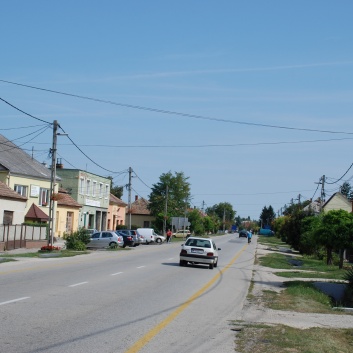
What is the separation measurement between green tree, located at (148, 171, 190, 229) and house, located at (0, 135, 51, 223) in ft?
171

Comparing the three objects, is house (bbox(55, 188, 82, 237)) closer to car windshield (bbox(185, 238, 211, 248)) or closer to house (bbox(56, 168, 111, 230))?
house (bbox(56, 168, 111, 230))

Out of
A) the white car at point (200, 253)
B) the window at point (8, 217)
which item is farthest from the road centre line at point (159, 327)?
the window at point (8, 217)

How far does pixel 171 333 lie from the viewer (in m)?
10.7

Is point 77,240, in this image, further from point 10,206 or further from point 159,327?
point 159,327

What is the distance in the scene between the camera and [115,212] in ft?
297

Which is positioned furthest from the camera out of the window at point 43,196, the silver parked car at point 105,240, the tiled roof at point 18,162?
the window at point 43,196

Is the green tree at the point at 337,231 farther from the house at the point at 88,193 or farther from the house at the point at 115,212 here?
the house at the point at 115,212

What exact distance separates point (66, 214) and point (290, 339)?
187 ft

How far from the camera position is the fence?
3978cm

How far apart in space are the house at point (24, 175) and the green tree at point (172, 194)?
171 ft

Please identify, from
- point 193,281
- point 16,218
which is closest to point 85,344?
point 193,281

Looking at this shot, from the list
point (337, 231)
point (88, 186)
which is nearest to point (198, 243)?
point (337, 231)

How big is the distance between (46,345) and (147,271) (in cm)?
1778

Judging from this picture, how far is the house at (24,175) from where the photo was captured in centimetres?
5309
